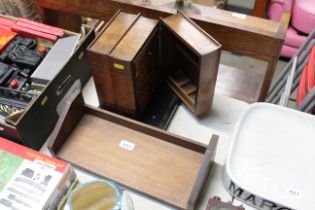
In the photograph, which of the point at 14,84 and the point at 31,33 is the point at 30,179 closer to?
the point at 14,84

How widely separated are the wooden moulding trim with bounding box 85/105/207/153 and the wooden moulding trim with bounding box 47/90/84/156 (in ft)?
0.10

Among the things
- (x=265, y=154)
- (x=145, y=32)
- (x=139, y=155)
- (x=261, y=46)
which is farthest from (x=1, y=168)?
(x=261, y=46)

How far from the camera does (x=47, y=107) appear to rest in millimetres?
781

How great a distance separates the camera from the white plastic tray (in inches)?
25.3


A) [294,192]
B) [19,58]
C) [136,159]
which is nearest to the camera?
[294,192]

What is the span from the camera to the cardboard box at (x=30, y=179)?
0.63m

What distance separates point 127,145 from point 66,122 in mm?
158

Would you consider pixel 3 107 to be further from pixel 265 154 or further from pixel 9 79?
pixel 265 154

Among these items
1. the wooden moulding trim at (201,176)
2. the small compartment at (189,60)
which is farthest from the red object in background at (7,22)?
the wooden moulding trim at (201,176)

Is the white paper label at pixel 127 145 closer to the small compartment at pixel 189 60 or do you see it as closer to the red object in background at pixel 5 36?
the small compartment at pixel 189 60

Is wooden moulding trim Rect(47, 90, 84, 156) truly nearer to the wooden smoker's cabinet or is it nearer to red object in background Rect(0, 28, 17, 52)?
the wooden smoker's cabinet

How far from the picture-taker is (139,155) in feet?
2.51

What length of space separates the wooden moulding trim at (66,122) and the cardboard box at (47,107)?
0.14ft

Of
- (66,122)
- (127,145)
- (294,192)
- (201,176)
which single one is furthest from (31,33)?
(294,192)
